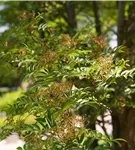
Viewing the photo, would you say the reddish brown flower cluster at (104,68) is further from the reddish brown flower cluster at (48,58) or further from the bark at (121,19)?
the bark at (121,19)

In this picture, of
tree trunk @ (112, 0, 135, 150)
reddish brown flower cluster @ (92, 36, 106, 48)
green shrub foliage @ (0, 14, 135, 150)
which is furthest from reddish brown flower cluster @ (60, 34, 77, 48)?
tree trunk @ (112, 0, 135, 150)

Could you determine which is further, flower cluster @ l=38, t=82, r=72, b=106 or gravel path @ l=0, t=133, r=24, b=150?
gravel path @ l=0, t=133, r=24, b=150

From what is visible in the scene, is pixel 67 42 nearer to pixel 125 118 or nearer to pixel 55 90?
pixel 55 90

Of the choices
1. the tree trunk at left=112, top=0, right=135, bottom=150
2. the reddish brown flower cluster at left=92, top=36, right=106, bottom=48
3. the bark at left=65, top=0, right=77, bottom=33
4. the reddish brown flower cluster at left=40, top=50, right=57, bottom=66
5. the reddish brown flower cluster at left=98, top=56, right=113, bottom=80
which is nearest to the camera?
the reddish brown flower cluster at left=98, top=56, right=113, bottom=80

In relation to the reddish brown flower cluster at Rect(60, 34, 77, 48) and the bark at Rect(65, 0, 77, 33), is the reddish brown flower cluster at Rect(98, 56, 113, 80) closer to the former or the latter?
the reddish brown flower cluster at Rect(60, 34, 77, 48)

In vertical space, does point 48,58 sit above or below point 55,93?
above

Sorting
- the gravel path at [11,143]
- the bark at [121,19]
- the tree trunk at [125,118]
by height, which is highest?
the bark at [121,19]

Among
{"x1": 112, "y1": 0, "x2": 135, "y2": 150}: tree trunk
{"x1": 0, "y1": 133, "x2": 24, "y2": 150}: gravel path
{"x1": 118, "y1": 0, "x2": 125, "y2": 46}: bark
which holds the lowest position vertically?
{"x1": 0, "y1": 133, "x2": 24, "y2": 150}: gravel path

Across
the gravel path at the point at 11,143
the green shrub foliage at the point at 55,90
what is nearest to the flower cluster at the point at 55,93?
the green shrub foliage at the point at 55,90

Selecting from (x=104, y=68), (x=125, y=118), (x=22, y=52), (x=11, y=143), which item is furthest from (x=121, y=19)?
(x=11, y=143)

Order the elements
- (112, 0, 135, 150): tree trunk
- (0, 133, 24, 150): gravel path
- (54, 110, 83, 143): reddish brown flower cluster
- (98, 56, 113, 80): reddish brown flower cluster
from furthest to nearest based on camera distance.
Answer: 1. (0, 133, 24, 150): gravel path
2. (112, 0, 135, 150): tree trunk
3. (98, 56, 113, 80): reddish brown flower cluster
4. (54, 110, 83, 143): reddish brown flower cluster

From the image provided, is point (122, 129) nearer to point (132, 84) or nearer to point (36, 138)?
point (132, 84)

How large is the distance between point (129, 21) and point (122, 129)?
963mm

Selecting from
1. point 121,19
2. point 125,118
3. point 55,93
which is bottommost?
point 125,118
